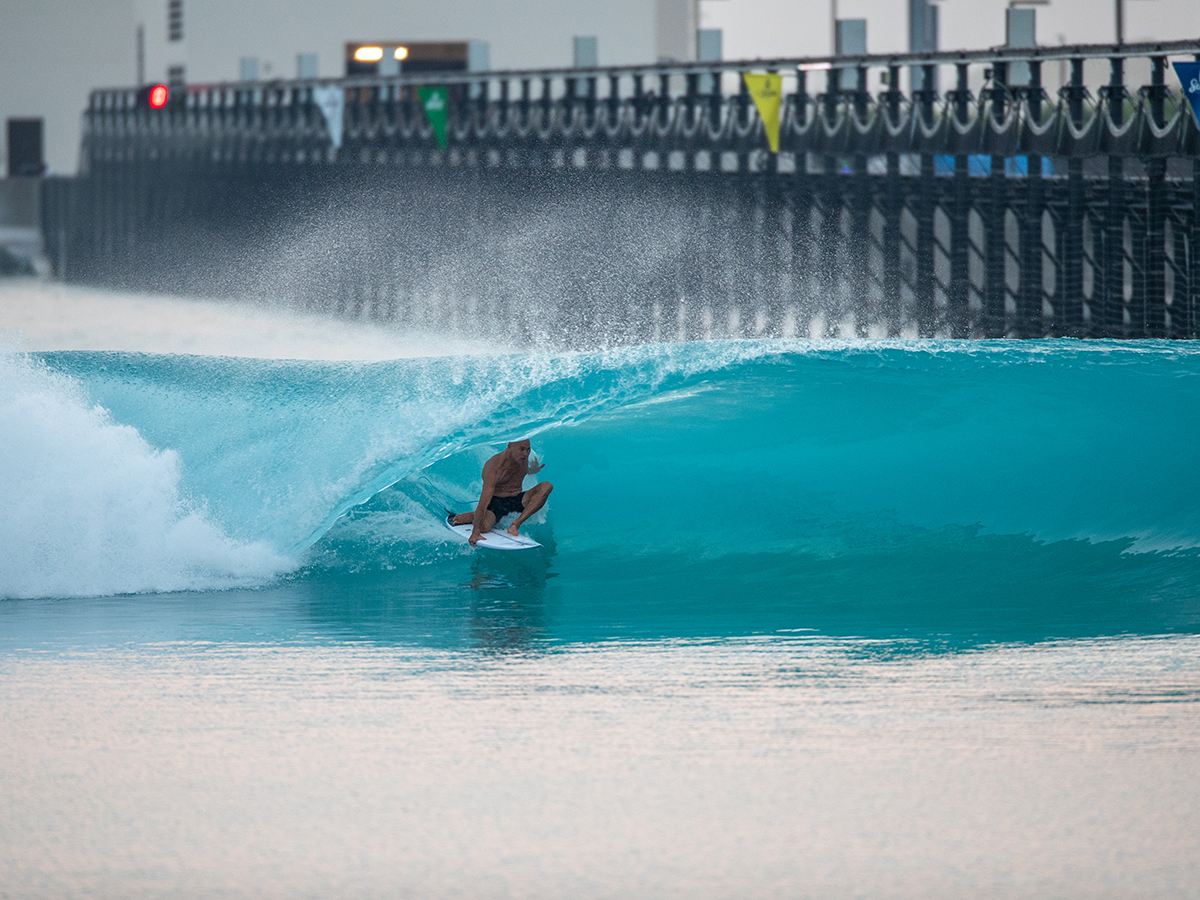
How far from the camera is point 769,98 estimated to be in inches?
862

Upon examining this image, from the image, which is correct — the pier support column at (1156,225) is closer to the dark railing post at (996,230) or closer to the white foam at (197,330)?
the dark railing post at (996,230)

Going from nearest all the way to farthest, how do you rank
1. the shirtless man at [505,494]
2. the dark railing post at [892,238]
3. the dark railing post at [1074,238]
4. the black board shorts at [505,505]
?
the shirtless man at [505,494]
the black board shorts at [505,505]
the dark railing post at [1074,238]
the dark railing post at [892,238]

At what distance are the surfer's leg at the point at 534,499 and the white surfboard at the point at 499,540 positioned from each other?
0.22 meters

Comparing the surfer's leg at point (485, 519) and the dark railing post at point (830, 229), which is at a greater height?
the dark railing post at point (830, 229)

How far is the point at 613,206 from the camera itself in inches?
1010

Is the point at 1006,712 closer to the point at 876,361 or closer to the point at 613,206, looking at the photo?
the point at 876,361

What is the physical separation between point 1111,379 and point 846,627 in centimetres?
571

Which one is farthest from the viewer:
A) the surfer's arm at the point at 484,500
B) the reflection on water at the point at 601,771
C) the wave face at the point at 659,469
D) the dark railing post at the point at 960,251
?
the dark railing post at the point at 960,251

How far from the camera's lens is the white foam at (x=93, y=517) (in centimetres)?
994

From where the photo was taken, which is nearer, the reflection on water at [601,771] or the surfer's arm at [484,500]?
the reflection on water at [601,771]

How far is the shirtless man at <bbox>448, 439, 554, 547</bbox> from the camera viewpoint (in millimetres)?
10842

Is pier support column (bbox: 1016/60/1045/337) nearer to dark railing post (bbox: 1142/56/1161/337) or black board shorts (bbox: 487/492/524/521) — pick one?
dark railing post (bbox: 1142/56/1161/337)

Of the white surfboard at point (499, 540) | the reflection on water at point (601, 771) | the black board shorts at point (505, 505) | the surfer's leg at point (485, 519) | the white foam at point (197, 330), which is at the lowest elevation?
the reflection on water at point (601, 771)

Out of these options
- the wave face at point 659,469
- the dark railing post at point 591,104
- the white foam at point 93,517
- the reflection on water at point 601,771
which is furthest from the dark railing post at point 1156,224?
the dark railing post at point 591,104
